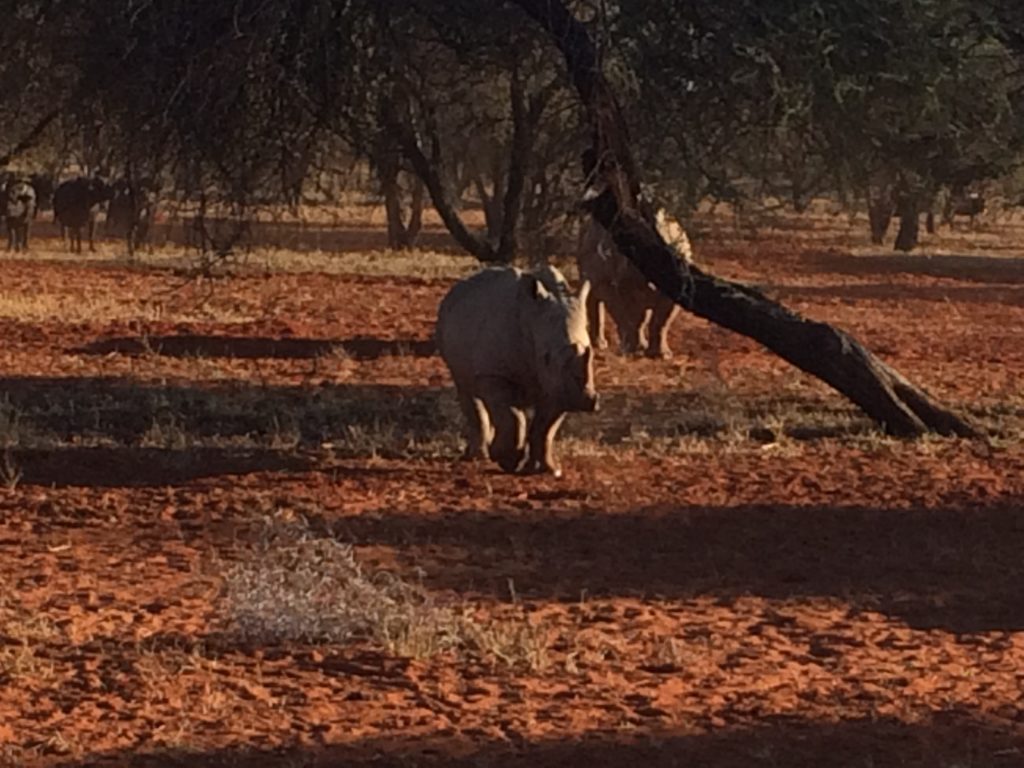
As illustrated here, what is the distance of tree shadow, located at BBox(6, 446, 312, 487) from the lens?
12297 millimetres

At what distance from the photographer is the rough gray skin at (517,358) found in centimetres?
1172

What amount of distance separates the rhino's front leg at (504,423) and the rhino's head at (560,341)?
0.44 m

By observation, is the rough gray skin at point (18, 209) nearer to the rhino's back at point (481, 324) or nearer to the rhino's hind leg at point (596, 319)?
the rhino's hind leg at point (596, 319)

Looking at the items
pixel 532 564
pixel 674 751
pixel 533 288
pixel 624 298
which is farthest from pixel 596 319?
pixel 674 751

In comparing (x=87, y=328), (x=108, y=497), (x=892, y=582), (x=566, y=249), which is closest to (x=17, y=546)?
(x=108, y=497)

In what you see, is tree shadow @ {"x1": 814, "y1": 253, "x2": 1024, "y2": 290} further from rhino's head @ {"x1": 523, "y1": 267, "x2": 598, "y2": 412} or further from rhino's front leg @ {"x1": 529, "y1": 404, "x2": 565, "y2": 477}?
rhino's head @ {"x1": 523, "y1": 267, "x2": 598, "y2": 412}

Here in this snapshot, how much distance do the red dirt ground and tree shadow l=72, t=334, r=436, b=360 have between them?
8 centimetres

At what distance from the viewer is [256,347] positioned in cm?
1964

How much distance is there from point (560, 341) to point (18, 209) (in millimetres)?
26314

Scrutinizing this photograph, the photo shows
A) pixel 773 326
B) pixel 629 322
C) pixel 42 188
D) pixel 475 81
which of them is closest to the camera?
pixel 773 326

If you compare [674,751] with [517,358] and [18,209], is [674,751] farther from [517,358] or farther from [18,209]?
[18,209]

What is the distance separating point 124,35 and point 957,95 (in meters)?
6.32

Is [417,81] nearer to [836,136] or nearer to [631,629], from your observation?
[836,136]

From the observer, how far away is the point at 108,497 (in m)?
11.7
